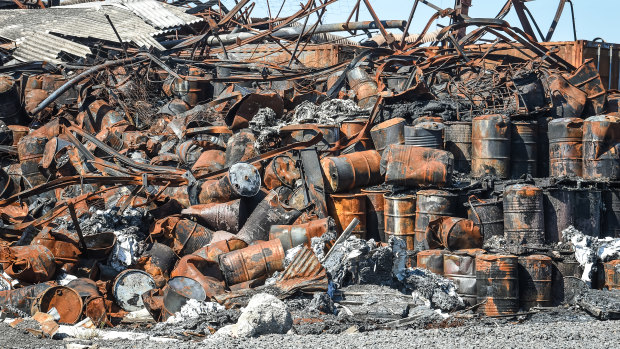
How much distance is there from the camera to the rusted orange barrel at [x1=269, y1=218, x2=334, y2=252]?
752 centimetres

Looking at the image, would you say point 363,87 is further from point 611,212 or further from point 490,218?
point 611,212

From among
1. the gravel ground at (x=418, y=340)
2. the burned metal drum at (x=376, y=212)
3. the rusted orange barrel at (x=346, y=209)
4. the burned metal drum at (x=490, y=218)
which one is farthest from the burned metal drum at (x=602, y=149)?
the gravel ground at (x=418, y=340)

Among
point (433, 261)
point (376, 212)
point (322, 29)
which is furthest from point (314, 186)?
point (322, 29)

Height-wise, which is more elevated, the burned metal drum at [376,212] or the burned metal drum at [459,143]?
the burned metal drum at [459,143]

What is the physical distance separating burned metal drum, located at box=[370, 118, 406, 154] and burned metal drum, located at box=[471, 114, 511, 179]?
2.97ft

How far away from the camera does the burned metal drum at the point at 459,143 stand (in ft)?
29.3

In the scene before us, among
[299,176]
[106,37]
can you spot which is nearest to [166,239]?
[299,176]

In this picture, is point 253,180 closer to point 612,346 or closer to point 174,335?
point 174,335

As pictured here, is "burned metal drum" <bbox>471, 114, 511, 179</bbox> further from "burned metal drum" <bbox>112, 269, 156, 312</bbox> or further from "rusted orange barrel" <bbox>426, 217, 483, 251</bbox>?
"burned metal drum" <bbox>112, 269, 156, 312</bbox>

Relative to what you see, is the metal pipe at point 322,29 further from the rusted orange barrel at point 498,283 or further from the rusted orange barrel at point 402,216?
the rusted orange barrel at point 498,283

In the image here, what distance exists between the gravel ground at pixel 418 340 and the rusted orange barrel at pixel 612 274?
181 centimetres

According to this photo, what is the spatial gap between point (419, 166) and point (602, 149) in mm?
2120

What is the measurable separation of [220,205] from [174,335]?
262 centimetres

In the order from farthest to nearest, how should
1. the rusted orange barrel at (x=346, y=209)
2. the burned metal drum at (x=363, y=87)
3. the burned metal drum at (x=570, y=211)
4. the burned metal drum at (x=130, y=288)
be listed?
1. the burned metal drum at (x=363, y=87)
2. the rusted orange barrel at (x=346, y=209)
3. the burned metal drum at (x=570, y=211)
4. the burned metal drum at (x=130, y=288)
